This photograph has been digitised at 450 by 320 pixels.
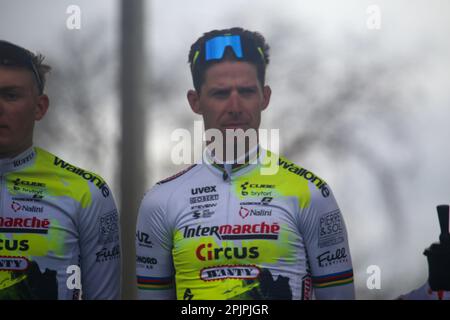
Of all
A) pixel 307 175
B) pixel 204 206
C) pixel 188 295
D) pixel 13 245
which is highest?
pixel 307 175

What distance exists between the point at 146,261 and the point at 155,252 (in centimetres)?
6

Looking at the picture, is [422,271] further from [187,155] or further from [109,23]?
[109,23]

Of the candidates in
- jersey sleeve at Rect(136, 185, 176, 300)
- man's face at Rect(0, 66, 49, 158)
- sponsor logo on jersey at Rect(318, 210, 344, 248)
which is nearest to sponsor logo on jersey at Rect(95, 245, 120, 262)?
jersey sleeve at Rect(136, 185, 176, 300)

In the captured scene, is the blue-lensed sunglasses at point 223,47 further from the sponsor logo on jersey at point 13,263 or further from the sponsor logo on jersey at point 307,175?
the sponsor logo on jersey at point 13,263

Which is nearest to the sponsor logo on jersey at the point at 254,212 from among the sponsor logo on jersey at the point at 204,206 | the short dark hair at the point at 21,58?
the sponsor logo on jersey at the point at 204,206

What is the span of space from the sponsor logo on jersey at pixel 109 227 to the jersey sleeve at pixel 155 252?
0.11m

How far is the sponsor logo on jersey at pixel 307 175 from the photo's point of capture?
2.79 meters

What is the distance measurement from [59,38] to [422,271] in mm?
1913

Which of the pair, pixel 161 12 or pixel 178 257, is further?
pixel 161 12

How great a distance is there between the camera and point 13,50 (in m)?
2.93

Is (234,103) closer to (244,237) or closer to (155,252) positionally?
(244,237)

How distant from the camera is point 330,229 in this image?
2744 mm

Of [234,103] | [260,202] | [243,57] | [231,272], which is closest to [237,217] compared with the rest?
[260,202]

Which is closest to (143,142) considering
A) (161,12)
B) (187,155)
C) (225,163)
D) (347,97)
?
(187,155)
